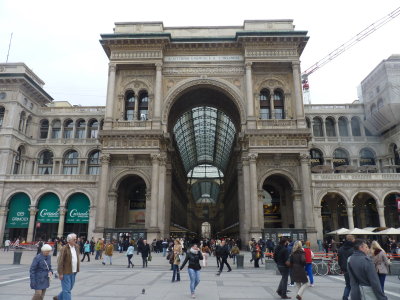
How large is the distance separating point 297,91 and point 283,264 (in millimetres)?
30536

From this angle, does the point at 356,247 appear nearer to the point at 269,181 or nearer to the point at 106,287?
the point at 106,287

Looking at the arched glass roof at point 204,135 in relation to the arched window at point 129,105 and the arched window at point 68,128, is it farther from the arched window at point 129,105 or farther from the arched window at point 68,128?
the arched window at point 68,128

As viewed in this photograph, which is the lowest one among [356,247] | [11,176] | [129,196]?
[356,247]

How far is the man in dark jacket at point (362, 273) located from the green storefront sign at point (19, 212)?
4524 cm

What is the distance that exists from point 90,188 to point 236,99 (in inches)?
872

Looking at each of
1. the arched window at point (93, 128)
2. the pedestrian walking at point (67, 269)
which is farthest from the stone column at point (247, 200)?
the pedestrian walking at point (67, 269)

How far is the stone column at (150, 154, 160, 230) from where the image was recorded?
34.5 metres

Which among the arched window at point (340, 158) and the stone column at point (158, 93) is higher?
the stone column at point (158, 93)

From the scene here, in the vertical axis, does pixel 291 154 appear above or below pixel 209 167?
below

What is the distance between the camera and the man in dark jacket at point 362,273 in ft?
20.1

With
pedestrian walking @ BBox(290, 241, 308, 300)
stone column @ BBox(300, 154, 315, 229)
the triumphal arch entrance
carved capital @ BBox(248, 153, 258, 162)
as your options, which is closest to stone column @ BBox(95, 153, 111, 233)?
the triumphal arch entrance

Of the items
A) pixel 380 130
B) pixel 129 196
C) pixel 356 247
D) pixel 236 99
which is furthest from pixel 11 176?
pixel 380 130

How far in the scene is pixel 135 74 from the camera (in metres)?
40.8

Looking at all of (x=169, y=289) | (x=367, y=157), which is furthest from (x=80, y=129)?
(x=169, y=289)
